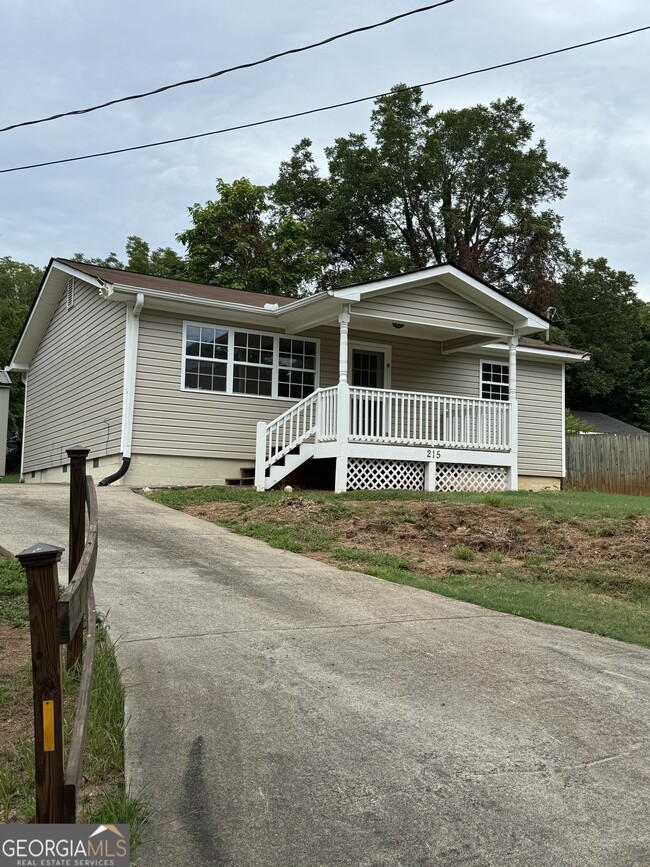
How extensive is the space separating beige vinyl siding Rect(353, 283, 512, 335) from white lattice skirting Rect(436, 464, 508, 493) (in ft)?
9.12

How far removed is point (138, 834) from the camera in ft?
10.4

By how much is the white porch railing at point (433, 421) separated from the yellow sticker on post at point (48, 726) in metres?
12.6

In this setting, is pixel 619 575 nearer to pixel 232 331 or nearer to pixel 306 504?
pixel 306 504

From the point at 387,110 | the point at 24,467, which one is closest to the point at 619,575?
the point at 24,467

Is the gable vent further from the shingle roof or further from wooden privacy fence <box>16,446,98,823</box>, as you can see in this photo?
wooden privacy fence <box>16,446,98,823</box>

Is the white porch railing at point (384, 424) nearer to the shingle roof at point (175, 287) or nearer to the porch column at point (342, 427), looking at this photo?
the porch column at point (342, 427)

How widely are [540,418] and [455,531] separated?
35.8 ft

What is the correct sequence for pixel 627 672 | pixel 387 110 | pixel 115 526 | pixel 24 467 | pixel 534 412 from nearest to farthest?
1. pixel 627 672
2. pixel 115 526
3. pixel 534 412
4. pixel 24 467
5. pixel 387 110

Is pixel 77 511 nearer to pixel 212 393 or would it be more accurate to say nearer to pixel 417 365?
pixel 212 393

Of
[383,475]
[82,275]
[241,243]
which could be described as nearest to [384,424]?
[383,475]

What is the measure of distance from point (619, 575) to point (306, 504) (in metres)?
4.77

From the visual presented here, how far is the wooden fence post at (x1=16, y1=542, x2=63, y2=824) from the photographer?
2.56 metres

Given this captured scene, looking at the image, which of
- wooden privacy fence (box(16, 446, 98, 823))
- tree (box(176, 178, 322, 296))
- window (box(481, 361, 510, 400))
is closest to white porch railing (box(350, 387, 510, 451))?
window (box(481, 361, 510, 400))

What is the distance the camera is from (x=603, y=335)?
43375mm
